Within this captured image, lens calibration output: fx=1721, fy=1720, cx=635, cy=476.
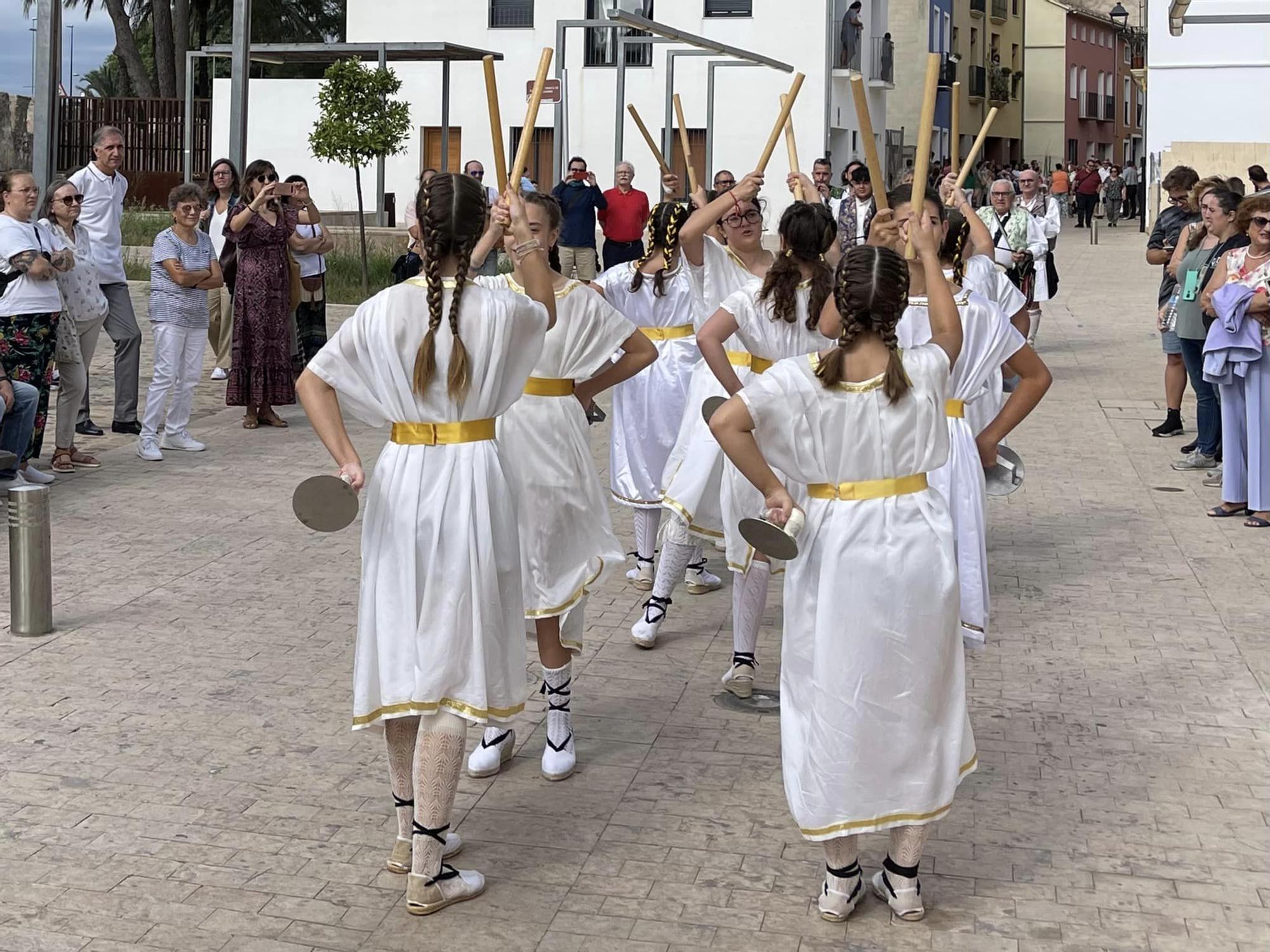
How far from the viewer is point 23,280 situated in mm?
9539

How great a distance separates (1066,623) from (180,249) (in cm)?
627

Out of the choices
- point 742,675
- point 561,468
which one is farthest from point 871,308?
point 742,675

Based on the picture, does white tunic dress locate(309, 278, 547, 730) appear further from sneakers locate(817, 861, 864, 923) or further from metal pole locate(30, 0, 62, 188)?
metal pole locate(30, 0, 62, 188)

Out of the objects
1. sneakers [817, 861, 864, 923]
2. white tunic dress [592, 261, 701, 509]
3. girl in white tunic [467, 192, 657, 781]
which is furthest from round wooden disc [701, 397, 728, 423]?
white tunic dress [592, 261, 701, 509]

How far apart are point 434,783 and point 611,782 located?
1.10m

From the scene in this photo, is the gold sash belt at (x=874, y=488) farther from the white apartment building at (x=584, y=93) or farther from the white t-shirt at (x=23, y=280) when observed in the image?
the white apartment building at (x=584, y=93)

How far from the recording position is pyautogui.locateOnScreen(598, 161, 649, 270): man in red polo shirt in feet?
66.1

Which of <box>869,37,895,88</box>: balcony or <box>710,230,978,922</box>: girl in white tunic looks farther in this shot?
<box>869,37,895,88</box>: balcony

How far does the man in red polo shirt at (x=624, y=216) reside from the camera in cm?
2014

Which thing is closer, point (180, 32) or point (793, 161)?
point (793, 161)

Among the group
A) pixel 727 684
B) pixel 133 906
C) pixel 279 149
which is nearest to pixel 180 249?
pixel 727 684

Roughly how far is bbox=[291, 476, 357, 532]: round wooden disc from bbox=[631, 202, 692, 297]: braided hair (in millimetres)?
3445

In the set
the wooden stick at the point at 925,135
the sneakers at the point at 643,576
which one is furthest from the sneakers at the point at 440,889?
the sneakers at the point at 643,576

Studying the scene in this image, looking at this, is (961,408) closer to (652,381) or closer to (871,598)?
(652,381)
